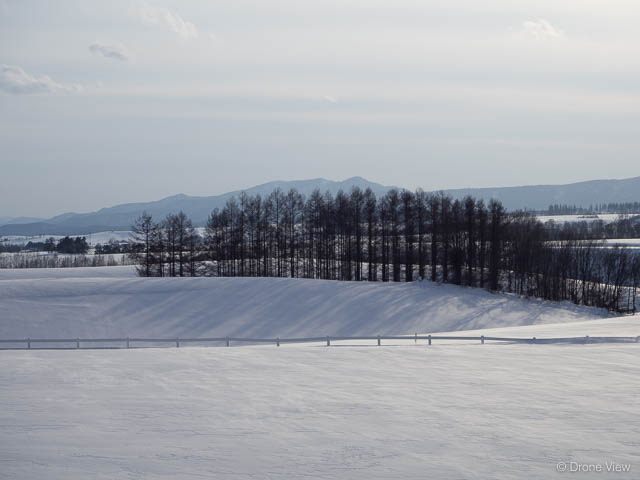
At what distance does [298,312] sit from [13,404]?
3266 centimetres

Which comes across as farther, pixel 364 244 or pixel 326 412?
pixel 364 244

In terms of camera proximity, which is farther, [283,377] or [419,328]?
[419,328]

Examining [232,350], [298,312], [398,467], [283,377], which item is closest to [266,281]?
[298,312]

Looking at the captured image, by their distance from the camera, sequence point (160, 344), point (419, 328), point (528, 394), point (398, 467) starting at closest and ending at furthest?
point (398, 467) < point (528, 394) < point (160, 344) < point (419, 328)

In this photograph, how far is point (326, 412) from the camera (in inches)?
663

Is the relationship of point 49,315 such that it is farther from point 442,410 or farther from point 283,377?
point 442,410

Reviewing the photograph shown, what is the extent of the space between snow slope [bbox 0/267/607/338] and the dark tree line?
15.6 metres

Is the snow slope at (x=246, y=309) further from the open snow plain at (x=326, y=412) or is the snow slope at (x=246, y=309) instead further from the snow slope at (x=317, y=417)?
the snow slope at (x=317, y=417)

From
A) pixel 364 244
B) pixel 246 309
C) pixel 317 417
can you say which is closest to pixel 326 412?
pixel 317 417

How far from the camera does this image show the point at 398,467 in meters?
12.5

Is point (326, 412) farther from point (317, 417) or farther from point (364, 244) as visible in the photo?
point (364, 244)

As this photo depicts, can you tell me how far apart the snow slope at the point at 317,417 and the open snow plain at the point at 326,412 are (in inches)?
2.3

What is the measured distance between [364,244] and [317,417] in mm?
65451

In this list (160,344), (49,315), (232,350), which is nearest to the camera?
(232,350)
